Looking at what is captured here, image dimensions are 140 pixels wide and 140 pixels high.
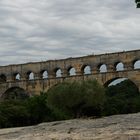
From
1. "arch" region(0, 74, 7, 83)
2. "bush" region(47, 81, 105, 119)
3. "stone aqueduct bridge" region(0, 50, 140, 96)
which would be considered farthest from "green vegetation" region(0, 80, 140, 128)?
"arch" region(0, 74, 7, 83)

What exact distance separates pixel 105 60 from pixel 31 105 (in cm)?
1176

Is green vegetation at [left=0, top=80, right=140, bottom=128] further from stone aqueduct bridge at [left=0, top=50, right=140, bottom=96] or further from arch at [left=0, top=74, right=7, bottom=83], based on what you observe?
arch at [left=0, top=74, right=7, bottom=83]

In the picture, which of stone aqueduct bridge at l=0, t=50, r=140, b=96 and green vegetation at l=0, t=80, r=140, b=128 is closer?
green vegetation at l=0, t=80, r=140, b=128

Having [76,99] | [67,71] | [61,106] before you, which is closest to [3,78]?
[67,71]

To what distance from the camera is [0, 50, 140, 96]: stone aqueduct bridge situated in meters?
52.6

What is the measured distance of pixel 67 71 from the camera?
57.6 m

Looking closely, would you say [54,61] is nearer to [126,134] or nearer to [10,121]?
[10,121]

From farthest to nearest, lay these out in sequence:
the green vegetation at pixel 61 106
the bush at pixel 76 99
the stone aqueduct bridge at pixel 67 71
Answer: the stone aqueduct bridge at pixel 67 71 → the bush at pixel 76 99 → the green vegetation at pixel 61 106

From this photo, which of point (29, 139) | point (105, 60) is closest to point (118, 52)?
point (105, 60)

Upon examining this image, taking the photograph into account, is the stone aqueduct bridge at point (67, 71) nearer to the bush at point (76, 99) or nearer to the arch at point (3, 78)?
the arch at point (3, 78)

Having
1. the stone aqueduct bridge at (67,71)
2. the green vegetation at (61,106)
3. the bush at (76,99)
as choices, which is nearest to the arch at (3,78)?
the stone aqueduct bridge at (67,71)

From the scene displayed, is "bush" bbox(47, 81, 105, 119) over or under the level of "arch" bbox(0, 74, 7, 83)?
under

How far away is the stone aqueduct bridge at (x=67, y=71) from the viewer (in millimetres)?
52641

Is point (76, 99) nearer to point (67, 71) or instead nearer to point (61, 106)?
point (61, 106)
